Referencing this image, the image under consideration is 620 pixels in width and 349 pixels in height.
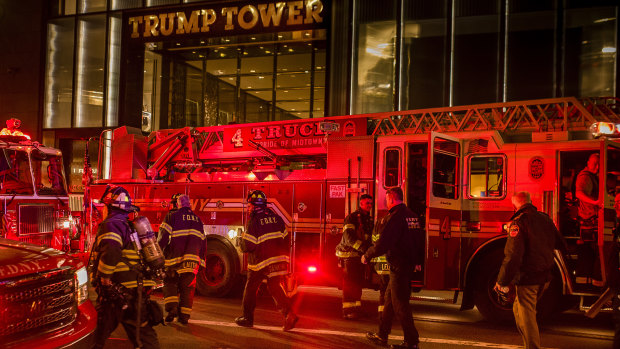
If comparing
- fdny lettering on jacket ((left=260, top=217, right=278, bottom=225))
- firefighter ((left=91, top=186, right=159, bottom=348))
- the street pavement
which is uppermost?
fdny lettering on jacket ((left=260, top=217, right=278, bottom=225))

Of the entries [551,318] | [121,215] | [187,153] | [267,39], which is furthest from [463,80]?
[121,215]

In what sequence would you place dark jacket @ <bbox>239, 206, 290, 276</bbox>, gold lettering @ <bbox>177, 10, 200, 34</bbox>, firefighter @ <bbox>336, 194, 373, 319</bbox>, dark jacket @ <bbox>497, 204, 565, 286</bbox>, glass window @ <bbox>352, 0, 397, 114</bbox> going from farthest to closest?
gold lettering @ <bbox>177, 10, 200, 34</bbox>
glass window @ <bbox>352, 0, 397, 114</bbox>
firefighter @ <bbox>336, 194, 373, 319</bbox>
dark jacket @ <bbox>239, 206, 290, 276</bbox>
dark jacket @ <bbox>497, 204, 565, 286</bbox>

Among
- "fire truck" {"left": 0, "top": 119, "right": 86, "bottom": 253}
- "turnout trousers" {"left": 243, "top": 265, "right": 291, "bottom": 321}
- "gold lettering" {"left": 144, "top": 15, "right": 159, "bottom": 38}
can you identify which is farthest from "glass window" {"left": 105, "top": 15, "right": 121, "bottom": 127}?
"turnout trousers" {"left": 243, "top": 265, "right": 291, "bottom": 321}

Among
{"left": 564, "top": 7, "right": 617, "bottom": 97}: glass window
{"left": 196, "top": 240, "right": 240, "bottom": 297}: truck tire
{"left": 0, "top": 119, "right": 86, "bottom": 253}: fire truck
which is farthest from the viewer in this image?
{"left": 564, "top": 7, "right": 617, "bottom": 97}: glass window

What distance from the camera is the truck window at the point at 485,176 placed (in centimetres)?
775

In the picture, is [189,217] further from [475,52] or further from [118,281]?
[475,52]

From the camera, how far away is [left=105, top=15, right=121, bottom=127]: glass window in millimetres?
19703

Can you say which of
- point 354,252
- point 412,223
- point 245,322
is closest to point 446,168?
point 354,252

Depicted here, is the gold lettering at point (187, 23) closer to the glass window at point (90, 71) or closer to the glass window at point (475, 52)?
the glass window at point (90, 71)

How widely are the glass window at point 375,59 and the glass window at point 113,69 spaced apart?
8576 mm

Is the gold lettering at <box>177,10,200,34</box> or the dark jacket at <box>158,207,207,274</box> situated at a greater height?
the gold lettering at <box>177,10,200,34</box>

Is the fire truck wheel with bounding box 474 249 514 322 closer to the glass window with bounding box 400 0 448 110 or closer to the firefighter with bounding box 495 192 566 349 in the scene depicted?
the firefighter with bounding box 495 192 566 349

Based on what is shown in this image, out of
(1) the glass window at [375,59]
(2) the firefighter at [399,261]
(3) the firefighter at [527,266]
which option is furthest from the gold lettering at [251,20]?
(3) the firefighter at [527,266]

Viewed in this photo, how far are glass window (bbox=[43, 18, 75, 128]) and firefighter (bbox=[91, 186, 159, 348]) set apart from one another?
55.5ft
